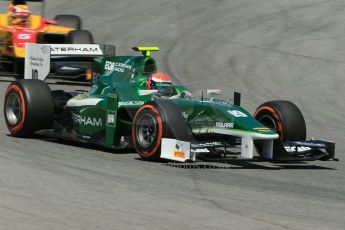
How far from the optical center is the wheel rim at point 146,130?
10523mm

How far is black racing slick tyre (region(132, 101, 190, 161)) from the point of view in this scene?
1025cm

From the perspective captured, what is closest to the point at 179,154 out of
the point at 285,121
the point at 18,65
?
the point at 285,121

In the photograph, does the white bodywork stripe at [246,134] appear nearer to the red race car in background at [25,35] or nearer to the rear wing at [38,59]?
the rear wing at [38,59]

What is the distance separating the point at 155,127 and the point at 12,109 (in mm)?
2803

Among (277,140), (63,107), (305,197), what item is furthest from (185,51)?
(305,197)

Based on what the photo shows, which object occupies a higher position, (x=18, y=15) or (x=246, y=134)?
(x=18, y=15)

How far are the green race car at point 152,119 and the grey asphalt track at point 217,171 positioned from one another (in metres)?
0.21

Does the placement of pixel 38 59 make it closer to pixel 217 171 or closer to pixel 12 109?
pixel 12 109

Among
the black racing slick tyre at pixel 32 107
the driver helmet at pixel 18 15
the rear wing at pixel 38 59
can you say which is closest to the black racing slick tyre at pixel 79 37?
the driver helmet at pixel 18 15

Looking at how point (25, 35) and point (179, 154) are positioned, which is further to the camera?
point (25, 35)

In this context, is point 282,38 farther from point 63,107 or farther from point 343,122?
point 63,107

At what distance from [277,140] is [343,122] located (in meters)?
4.87

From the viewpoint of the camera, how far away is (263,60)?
779 inches

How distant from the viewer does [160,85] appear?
37.6ft
